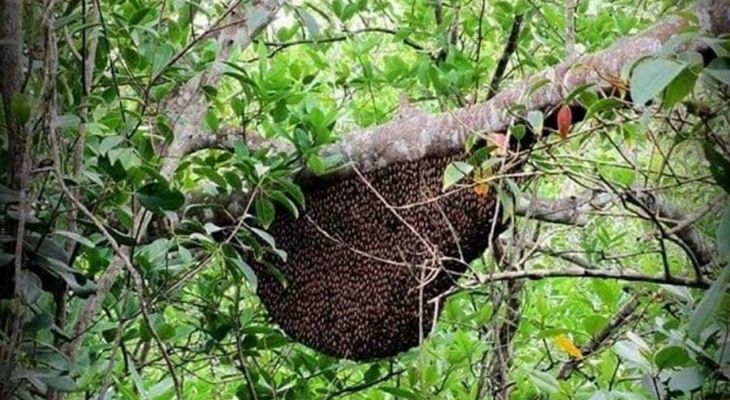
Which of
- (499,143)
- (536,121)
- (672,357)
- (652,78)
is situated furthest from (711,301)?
(499,143)

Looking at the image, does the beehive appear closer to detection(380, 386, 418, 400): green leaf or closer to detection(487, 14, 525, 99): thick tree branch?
detection(380, 386, 418, 400): green leaf

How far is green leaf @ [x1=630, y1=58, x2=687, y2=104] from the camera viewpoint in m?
0.70

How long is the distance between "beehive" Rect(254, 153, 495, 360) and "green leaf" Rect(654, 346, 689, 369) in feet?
2.45

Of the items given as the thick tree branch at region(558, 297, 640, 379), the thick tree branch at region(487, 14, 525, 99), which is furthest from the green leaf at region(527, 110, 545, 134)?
the thick tree branch at region(487, 14, 525, 99)

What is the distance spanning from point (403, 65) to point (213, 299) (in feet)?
2.17

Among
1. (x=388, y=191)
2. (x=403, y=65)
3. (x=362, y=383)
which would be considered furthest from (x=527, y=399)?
(x=403, y=65)

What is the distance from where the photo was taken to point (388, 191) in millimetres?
1745

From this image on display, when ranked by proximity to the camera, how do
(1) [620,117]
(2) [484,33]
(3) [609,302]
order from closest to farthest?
(1) [620,117] < (3) [609,302] < (2) [484,33]

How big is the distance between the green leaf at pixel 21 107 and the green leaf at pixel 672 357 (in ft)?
2.14

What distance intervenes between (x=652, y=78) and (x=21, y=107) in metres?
0.55

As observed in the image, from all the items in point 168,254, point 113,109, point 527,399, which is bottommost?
point 527,399

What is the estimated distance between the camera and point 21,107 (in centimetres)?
86

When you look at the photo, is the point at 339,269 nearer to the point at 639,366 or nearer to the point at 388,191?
the point at 388,191

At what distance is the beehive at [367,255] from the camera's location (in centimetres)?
171
